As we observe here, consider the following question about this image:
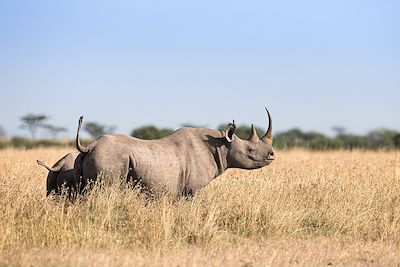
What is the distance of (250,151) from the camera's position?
14.1 m

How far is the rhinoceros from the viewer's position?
12.4m

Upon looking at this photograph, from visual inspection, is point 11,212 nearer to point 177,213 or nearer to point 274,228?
point 177,213

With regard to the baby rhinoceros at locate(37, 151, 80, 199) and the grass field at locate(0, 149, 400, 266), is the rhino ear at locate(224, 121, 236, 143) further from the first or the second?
the baby rhinoceros at locate(37, 151, 80, 199)

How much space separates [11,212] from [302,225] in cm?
477

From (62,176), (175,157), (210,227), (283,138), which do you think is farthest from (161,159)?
(283,138)

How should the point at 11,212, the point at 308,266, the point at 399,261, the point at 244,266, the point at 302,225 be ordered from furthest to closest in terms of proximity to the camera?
the point at 302,225
the point at 11,212
the point at 399,261
the point at 308,266
the point at 244,266

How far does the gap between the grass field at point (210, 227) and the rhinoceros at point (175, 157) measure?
383 mm

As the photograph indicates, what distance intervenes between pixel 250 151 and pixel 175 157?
1.75 meters

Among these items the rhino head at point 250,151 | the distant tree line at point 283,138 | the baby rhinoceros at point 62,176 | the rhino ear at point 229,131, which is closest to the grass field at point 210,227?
the baby rhinoceros at point 62,176

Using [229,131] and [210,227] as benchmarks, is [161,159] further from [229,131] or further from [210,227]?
[210,227]

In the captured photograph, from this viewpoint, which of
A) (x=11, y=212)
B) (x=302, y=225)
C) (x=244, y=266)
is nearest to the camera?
(x=244, y=266)

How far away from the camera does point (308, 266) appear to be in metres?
9.39

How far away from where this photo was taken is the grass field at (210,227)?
31.2 feet

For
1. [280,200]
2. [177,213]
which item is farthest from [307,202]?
[177,213]
